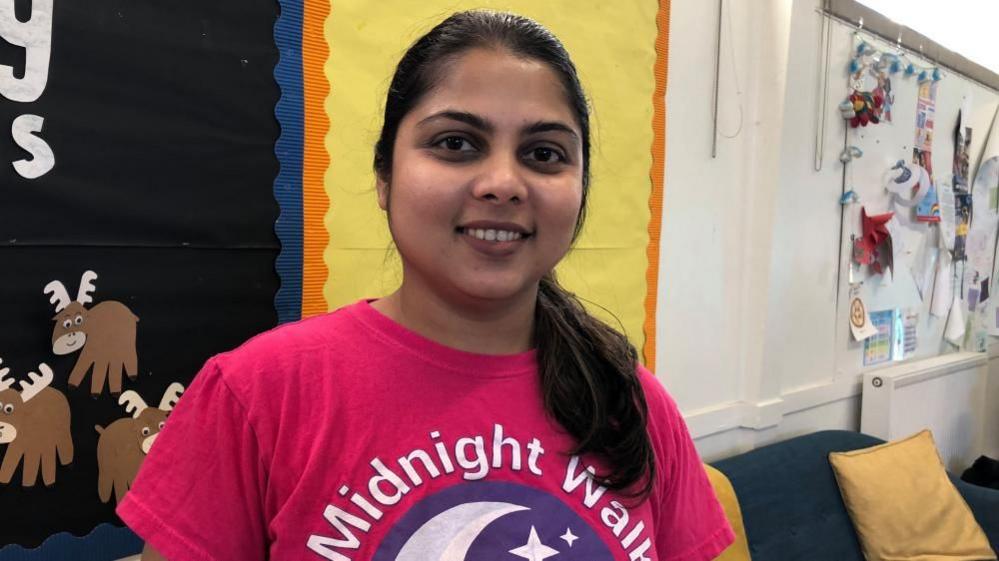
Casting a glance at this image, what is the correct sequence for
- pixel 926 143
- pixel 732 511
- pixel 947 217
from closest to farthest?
pixel 732 511, pixel 926 143, pixel 947 217

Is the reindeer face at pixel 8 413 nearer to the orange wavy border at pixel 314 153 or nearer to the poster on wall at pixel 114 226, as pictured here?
the poster on wall at pixel 114 226

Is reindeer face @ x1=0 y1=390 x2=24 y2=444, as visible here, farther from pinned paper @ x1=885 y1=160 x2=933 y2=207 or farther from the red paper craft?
pinned paper @ x1=885 y1=160 x2=933 y2=207

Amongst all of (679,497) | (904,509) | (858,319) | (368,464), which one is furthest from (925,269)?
(368,464)

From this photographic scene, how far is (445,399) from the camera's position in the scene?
675 mm

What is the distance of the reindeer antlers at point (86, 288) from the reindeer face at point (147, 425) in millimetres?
194

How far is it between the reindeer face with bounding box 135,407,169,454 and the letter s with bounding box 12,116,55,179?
1.27ft

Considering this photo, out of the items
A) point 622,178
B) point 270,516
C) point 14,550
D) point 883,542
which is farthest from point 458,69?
point 883,542

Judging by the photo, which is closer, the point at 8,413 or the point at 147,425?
the point at 8,413

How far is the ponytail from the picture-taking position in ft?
2.34

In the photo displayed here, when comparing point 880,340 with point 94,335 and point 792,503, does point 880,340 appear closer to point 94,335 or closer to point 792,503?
point 792,503

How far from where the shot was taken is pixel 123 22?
979 millimetres

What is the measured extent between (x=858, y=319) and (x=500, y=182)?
2343 millimetres

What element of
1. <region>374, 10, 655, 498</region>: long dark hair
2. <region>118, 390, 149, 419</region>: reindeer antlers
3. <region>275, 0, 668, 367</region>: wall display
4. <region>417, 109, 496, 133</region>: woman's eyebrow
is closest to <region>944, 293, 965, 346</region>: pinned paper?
<region>275, 0, 668, 367</region>: wall display

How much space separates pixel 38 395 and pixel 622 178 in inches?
51.6
